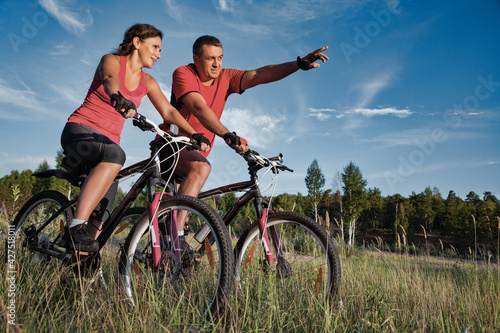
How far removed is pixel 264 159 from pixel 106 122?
136 cm

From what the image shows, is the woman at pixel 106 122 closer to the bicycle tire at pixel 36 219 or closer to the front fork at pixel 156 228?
the front fork at pixel 156 228

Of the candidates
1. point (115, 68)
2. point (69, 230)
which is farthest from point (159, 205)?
point (115, 68)

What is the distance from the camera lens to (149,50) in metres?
2.92

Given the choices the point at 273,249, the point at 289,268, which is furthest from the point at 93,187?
the point at 289,268

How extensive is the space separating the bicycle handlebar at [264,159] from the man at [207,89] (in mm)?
109

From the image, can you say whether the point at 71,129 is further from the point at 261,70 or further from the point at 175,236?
the point at 261,70

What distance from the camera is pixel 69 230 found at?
8.20 ft

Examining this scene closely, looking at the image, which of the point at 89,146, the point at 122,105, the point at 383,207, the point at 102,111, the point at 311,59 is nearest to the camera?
the point at 122,105

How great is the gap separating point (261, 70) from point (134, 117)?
1796 millimetres

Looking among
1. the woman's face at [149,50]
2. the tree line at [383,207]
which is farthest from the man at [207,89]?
the tree line at [383,207]

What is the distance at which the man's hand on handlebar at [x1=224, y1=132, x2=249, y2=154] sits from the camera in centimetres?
248

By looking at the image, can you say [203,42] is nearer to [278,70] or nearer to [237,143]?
[278,70]

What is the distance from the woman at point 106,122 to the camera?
2.53 m

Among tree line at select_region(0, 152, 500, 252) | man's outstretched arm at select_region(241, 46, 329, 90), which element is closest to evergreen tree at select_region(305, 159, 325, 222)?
tree line at select_region(0, 152, 500, 252)
